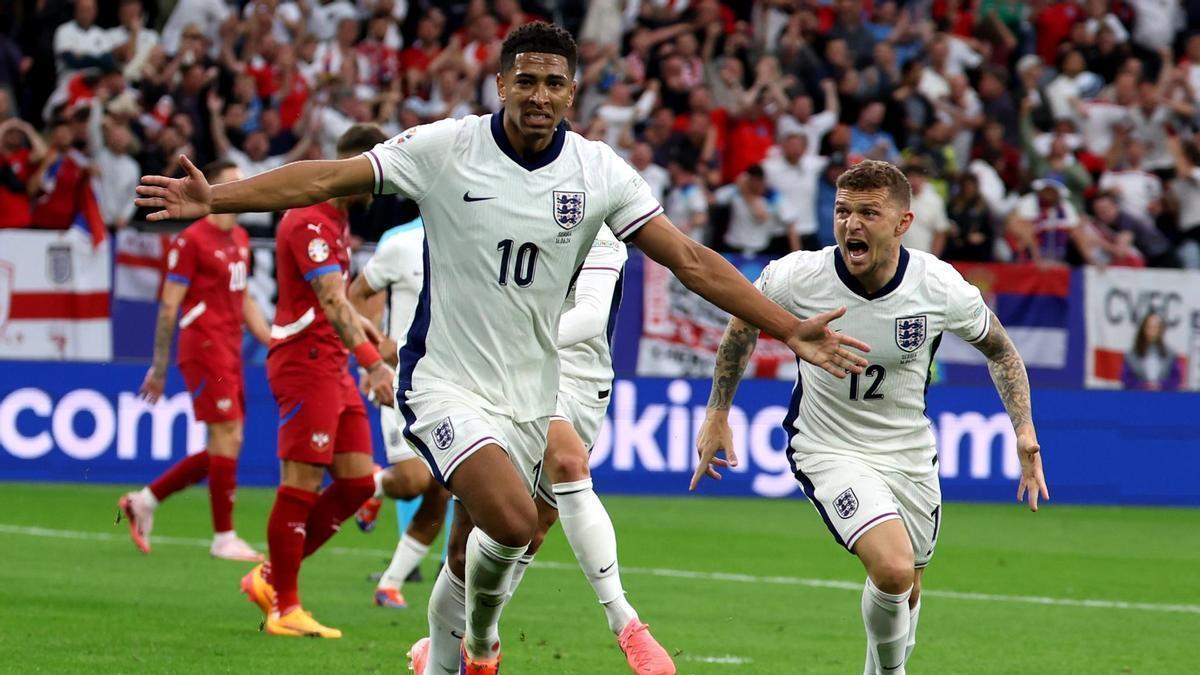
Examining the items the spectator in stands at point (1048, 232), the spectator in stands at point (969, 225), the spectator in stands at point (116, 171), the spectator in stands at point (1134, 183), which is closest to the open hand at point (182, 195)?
the spectator in stands at point (116, 171)

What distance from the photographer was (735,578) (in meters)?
11.8

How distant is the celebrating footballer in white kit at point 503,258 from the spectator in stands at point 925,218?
1243cm

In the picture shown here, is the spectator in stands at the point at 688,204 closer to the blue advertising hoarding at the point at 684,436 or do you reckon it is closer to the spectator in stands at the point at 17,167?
the blue advertising hoarding at the point at 684,436

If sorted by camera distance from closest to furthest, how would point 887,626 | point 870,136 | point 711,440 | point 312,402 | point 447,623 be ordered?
point 887,626
point 447,623
point 711,440
point 312,402
point 870,136

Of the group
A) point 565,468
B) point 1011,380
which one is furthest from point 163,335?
point 1011,380

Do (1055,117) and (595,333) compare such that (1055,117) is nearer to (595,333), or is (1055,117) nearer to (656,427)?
(656,427)

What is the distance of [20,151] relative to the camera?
1784cm

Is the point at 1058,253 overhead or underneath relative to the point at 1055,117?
underneath

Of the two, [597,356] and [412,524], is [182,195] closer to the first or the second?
[597,356]

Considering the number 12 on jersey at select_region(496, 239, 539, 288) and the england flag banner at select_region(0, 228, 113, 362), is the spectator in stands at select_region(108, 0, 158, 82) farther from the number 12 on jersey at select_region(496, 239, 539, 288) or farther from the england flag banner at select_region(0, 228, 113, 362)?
the number 12 on jersey at select_region(496, 239, 539, 288)

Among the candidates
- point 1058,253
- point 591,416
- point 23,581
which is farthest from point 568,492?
point 1058,253

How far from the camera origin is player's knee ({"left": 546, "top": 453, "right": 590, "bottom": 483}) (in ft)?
26.0

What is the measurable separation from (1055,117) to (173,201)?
18.1 meters

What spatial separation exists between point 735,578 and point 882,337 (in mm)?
4925
